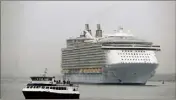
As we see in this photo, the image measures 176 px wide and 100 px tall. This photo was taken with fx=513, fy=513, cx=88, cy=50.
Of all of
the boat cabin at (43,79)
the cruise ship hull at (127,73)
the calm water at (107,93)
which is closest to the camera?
the boat cabin at (43,79)

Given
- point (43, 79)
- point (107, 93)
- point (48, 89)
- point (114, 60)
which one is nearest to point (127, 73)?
point (114, 60)

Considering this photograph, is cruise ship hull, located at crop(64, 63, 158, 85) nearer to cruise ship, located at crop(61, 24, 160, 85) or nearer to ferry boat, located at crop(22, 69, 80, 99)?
cruise ship, located at crop(61, 24, 160, 85)

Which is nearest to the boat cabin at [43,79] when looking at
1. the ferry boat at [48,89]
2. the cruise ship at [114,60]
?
the ferry boat at [48,89]

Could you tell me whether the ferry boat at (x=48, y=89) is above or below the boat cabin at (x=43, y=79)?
below

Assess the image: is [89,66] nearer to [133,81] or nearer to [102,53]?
[102,53]

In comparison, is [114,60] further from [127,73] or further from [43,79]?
[43,79]

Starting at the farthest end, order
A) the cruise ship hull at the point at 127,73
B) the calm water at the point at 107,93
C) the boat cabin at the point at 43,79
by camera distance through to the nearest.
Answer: the cruise ship hull at the point at 127,73 < the calm water at the point at 107,93 < the boat cabin at the point at 43,79

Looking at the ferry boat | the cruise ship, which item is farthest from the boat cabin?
the cruise ship

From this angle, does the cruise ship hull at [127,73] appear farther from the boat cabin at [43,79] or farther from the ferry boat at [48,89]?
the boat cabin at [43,79]

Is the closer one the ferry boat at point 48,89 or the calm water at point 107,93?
the ferry boat at point 48,89
